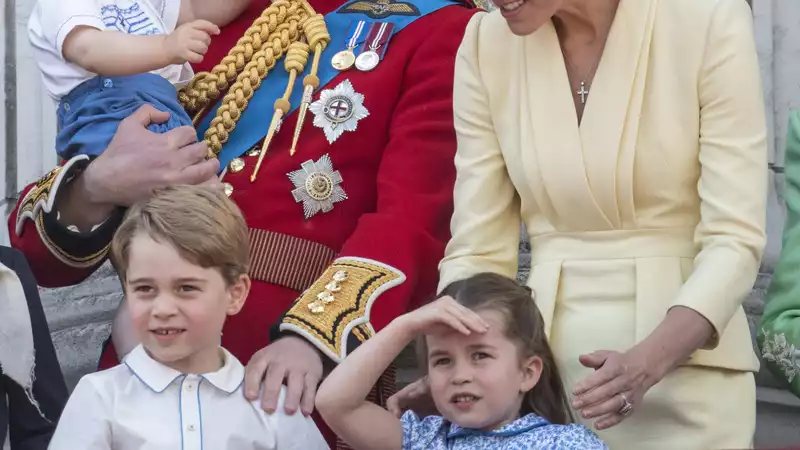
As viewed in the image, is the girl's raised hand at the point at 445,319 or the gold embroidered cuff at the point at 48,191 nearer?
the girl's raised hand at the point at 445,319

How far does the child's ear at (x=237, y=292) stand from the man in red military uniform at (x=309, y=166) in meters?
0.18

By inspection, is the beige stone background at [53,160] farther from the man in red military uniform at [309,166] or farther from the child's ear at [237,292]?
the child's ear at [237,292]

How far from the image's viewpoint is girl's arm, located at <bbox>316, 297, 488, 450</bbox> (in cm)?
325

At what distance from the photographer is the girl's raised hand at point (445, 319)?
3.21 metres

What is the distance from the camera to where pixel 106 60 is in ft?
12.8

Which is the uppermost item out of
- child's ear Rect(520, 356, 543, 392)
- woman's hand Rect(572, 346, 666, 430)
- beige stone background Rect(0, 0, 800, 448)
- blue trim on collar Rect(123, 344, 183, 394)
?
woman's hand Rect(572, 346, 666, 430)

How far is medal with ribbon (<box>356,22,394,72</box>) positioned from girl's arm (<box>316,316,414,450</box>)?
906mm

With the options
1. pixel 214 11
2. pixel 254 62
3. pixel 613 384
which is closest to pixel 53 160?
pixel 214 11

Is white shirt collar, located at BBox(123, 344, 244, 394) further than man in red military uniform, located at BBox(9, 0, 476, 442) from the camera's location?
No

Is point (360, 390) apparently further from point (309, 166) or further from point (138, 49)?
point (138, 49)

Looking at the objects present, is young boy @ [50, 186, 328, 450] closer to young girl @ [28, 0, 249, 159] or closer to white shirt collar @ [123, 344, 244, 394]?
white shirt collar @ [123, 344, 244, 394]

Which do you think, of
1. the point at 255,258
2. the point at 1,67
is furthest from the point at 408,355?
the point at 1,67

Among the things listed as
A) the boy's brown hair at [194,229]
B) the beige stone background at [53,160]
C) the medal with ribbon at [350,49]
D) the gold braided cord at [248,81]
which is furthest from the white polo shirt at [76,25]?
the beige stone background at [53,160]

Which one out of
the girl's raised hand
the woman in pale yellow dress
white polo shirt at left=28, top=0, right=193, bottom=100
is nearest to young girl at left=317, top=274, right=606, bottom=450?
the girl's raised hand
